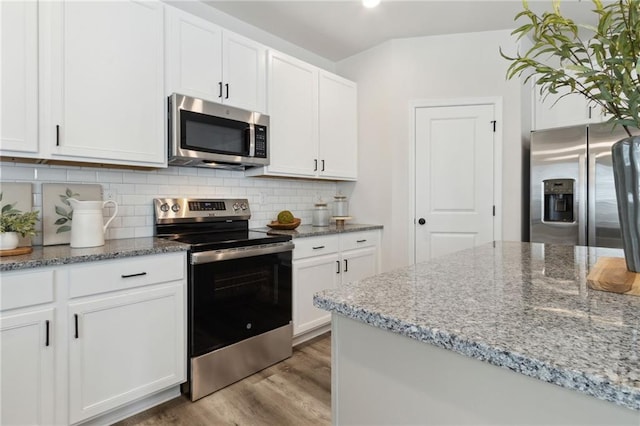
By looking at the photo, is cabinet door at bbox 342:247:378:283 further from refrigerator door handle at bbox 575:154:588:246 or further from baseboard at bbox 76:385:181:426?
refrigerator door handle at bbox 575:154:588:246

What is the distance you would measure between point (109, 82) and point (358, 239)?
2200 millimetres

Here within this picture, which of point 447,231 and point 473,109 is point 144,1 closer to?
point 473,109

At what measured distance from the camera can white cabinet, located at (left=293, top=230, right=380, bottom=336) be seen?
2.61 m

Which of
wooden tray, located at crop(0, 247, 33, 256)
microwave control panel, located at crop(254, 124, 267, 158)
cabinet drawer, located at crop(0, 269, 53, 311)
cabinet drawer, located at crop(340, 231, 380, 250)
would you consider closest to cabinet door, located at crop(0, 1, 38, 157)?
wooden tray, located at crop(0, 247, 33, 256)

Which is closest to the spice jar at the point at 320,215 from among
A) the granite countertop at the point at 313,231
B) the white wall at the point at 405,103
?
the granite countertop at the point at 313,231

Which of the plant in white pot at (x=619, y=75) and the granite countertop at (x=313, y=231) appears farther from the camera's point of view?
the granite countertop at (x=313, y=231)

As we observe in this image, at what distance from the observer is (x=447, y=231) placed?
10.5 ft

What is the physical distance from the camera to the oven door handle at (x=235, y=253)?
6.34 feet

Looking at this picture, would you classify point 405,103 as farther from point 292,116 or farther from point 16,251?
point 16,251

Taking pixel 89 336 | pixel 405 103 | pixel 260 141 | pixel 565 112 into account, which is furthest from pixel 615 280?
pixel 565 112

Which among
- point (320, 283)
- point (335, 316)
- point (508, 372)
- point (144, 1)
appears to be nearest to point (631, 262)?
point (508, 372)

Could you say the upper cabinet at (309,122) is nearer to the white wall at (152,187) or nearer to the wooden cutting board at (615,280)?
the white wall at (152,187)

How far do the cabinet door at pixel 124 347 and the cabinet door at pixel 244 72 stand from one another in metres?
1.43

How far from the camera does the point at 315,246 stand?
2.72 m
